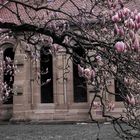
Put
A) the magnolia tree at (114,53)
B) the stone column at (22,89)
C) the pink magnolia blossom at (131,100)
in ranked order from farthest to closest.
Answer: the stone column at (22,89) → the pink magnolia blossom at (131,100) → the magnolia tree at (114,53)

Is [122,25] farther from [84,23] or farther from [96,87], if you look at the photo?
[84,23]

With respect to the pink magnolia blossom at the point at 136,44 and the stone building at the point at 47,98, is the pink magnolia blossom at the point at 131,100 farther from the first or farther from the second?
the stone building at the point at 47,98

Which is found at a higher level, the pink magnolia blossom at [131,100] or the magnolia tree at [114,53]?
the magnolia tree at [114,53]

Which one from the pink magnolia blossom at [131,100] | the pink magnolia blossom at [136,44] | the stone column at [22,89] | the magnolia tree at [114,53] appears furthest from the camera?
the stone column at [22,89]

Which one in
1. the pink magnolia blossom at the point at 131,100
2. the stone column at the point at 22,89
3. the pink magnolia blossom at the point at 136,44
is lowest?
the pink magnolia blossom at the point at 131,100

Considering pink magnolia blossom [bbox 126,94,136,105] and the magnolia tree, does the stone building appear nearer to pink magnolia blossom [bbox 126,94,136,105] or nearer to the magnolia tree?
the magnolia tree

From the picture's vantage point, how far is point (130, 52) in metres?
5.07

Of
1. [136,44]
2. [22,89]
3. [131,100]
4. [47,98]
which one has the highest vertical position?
[22,89]

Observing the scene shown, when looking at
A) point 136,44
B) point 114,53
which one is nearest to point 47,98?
point 114,53

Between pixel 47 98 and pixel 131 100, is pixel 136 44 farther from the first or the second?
pixel 47 98

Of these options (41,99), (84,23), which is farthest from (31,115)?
(84,23)

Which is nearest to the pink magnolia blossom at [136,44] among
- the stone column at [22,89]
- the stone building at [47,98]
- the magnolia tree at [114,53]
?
the magnolia tree at [114,53]

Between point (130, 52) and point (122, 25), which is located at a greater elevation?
point (122, 25)

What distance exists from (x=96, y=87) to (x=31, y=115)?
2529cm
